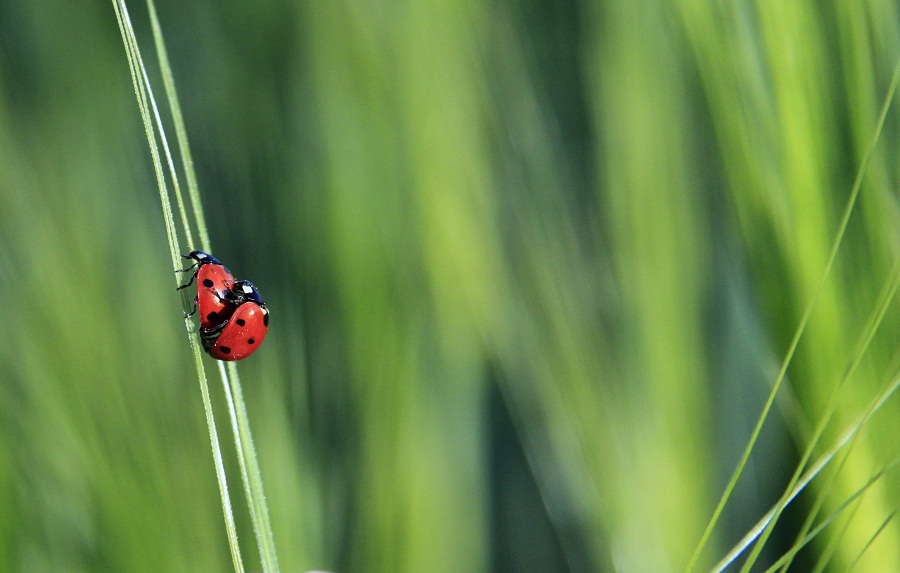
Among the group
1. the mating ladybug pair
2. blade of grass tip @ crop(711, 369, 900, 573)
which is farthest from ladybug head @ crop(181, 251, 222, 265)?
blade of grass tip @ crop(711, 369, 900, 573)

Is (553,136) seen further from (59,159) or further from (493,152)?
(59,159)

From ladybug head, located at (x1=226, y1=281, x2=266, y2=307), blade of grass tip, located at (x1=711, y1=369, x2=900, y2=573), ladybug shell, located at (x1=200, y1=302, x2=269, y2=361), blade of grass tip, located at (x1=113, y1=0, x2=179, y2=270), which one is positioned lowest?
blade of grass tip, located at (x1=711, y1=369, x2=900, y2=573)

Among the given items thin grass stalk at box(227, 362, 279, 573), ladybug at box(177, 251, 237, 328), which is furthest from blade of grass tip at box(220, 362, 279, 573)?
ladybug at box(177, 251, 237, 328)

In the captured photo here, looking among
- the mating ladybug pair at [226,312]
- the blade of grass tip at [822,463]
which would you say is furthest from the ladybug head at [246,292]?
the blade of grass tip at [822,463]

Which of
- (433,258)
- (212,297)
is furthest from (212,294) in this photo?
(433,258)

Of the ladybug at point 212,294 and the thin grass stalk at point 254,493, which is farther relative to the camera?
the ladybug at point 212,294

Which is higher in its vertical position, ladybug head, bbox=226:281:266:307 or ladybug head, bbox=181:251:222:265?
ladybug head, bbox=181:251:222:265

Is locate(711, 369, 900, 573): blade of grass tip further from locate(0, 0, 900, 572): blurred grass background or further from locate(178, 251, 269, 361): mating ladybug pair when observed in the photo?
locate(178, 251, 269, 361): mating ladybug pair

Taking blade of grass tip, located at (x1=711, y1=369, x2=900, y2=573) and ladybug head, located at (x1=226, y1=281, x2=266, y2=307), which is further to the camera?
ladybug head, located at (x1=226, y1=281, x2=266, y2=307)

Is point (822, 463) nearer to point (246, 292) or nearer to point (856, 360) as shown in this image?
point (856, 360)

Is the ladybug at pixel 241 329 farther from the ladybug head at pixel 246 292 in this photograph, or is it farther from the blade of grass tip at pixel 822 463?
the blade of grass tip at pixel 822 463
